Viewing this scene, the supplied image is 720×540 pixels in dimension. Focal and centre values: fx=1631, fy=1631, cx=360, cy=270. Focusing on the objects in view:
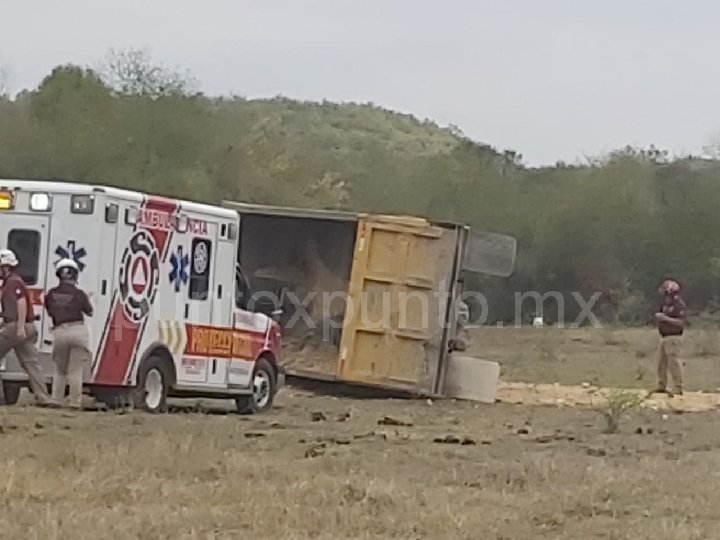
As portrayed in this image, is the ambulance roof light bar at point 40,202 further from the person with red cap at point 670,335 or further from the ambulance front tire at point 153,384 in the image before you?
the person with red cap at point 670,335

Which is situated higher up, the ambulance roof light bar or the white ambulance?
the ambulance roof light bar

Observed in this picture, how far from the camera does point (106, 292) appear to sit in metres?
15.9


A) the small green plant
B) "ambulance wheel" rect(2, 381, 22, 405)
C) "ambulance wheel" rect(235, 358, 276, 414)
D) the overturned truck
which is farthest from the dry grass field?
the overturned truck

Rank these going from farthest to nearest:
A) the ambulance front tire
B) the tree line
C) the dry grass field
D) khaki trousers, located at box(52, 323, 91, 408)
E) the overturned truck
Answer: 1. the tree line
2. the overturned truck
3. the ambulance front tire
4. khaki trousers, located at box(52, 323, 91, 408)
5. the dry grass field

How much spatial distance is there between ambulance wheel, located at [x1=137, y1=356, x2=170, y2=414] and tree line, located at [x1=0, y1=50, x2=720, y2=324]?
2274 centimetres

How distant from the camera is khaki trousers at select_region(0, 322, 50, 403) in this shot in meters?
15.8

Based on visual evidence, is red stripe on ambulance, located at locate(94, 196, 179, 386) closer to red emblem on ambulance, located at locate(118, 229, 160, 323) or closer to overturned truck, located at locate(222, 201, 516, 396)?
red emblem on ambulance, located at locate(118, 229, 160, 323)

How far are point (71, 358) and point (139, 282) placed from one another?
1077mm

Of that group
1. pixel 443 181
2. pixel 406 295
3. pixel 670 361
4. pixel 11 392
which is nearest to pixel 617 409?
pixel 406 295

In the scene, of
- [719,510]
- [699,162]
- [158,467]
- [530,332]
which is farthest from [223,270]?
[699,162]

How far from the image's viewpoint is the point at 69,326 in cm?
1554

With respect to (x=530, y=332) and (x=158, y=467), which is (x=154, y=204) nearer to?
(x=158, y=467)

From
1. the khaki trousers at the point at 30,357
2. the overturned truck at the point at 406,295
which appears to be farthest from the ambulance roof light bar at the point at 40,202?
the overturned truck at the point at 406,295

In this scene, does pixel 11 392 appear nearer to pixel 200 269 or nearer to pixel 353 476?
pixel 200 269
